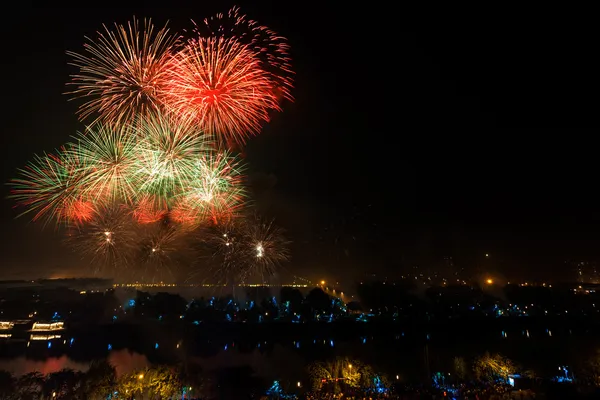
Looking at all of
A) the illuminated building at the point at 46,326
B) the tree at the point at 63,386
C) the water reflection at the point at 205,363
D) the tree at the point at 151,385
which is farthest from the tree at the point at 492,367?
the illuminated building at the point at 46,326

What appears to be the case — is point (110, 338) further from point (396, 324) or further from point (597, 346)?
point (597, 346)

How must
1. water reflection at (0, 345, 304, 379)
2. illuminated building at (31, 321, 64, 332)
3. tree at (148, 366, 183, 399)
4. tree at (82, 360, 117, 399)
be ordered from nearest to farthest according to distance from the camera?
1. tree at (82, 360, 117, 399)
2. tree at (148, 366, 183, 399)
3. water reflection at (0, 345, 304, 379)
4. illuminated building at (31, 321, 64, 332)

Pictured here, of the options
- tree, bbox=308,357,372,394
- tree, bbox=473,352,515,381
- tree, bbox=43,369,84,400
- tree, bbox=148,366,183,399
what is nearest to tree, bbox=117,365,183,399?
tree, bbox=148,366,183,399

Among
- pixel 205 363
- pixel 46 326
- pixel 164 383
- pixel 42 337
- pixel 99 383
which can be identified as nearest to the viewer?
pixel 99 383

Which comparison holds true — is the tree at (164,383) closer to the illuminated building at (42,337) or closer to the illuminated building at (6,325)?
the illuminated building at (42,337)

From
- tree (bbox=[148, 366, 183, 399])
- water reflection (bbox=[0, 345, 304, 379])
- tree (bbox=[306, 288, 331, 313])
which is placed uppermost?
tree (bbox=[306, 288, 331, 313])

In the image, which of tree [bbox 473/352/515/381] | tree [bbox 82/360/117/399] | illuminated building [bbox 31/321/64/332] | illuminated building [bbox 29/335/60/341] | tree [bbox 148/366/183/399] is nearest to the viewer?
tree [bbox 82/360/117/399]

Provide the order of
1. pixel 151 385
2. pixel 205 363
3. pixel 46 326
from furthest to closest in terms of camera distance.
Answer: pixel 46 326, pixel 205 363, pixel 151 385

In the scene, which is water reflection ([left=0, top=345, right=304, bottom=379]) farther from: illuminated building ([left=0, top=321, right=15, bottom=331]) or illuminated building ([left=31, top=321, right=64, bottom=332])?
illuminated building ([left=0, top=321, right=15, bottom=331])

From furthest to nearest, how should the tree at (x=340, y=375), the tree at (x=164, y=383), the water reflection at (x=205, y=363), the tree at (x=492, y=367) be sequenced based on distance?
the water reflection at (x=205, y=363)
the tree at (x=492, y=367)
the tree at (x=340, y=375)
the tree at (x=164, y=383)

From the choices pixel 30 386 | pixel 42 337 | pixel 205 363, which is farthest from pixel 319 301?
pixel 30 386

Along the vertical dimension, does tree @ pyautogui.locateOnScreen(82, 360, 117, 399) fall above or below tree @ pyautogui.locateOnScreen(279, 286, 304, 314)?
below

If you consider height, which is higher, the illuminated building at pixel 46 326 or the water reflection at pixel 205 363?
the illuminated building at pixel 46 326

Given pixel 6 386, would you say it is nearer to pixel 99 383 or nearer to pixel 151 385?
pixel 99 383
